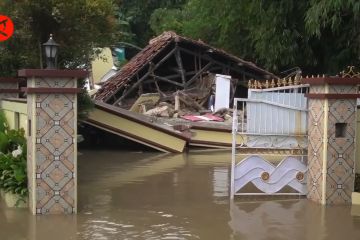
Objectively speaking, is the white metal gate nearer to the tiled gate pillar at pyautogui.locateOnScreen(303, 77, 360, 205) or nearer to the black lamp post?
the tiled gate pillar at pyautogui.locateOnScreen(303, 77, 360, 205)

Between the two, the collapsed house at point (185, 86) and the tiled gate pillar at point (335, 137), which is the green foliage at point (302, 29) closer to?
the collapsed house at point (185, 86)

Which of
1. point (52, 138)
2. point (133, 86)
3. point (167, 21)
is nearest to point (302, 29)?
point (133, 86)

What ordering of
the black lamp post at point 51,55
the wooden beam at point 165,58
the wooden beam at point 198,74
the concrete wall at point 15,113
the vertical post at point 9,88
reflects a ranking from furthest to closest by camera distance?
the wooden beam at point 198,74, the wooden beam at point 165,58, the vertical post at point 9,88, the concrete wall at point 15,113, the black lamp post at point 51,55

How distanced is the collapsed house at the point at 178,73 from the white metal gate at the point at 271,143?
12.4m

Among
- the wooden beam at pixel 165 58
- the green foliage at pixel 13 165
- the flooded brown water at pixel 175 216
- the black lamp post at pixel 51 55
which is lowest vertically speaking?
the flooded brown water at pixel 175 216

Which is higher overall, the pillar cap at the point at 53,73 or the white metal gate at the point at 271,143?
the pillar cap at the point at 53,73

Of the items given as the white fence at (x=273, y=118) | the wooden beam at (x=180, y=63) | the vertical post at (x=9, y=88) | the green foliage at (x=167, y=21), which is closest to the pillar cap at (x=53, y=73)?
the white fence at (x=273, y=118)

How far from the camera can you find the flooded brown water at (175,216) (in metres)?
6.98

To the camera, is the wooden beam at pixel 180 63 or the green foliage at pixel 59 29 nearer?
the green foliage at pixel 59 29

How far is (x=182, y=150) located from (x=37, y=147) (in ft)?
32.1

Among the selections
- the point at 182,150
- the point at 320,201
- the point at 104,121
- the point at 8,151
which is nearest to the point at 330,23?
the point at 182,150

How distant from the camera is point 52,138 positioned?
766 centimetres

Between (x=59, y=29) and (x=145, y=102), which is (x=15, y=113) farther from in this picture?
(x=145, y=102)

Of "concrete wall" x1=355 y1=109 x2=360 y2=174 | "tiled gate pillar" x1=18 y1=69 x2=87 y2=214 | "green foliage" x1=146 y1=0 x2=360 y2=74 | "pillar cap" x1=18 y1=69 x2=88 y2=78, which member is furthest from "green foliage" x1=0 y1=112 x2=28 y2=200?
"green foliage" x1=146 y1=0 x2=360 y2=74
